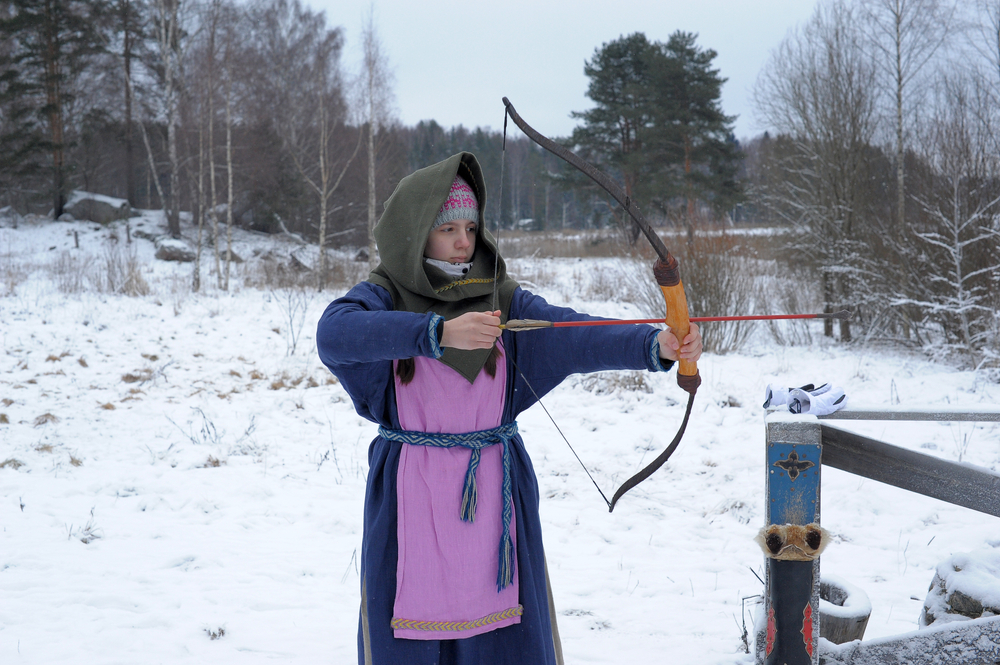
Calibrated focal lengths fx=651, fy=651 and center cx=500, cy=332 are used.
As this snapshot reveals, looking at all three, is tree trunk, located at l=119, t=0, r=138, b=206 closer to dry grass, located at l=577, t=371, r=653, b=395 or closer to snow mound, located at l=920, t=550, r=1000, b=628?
dry grass, located at l=577, t=371, r=653, b=395

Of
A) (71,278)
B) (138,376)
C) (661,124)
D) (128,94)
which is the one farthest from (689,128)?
(128,94)

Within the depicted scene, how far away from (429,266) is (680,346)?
587 mm

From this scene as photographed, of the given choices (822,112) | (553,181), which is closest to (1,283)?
(553,181)

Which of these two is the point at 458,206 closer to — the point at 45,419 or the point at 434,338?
the point at 434,338

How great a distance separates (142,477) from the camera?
4.06 metres

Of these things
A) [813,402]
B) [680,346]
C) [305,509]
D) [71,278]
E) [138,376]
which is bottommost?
[305,509]

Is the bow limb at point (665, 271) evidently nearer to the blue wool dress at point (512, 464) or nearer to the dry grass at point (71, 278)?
the blue wool dress at point (512, 464)

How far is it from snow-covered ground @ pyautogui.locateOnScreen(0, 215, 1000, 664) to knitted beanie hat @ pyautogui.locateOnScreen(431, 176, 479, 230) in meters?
1.73

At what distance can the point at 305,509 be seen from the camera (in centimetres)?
379

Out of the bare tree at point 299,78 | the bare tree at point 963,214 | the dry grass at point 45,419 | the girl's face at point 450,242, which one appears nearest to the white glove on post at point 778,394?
the girl's face at point 450,242

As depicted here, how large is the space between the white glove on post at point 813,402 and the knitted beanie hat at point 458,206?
2.86ft

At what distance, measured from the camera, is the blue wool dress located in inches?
56.1

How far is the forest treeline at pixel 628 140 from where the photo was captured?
8.59m

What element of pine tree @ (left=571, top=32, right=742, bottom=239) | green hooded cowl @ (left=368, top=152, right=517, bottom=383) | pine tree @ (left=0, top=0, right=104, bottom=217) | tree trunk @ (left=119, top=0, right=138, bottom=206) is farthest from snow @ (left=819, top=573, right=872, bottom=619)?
pine tree @ (left=0, top=0, right=104, bottom=217)
